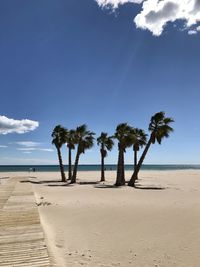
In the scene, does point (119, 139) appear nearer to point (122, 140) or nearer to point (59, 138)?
point (122, 140)

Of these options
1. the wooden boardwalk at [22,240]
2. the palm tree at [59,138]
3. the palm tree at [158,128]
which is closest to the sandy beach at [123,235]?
the wooden boardwalk at [22,240]

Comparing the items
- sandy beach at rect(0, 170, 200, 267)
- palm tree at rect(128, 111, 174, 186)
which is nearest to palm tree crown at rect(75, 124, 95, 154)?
palm tree at rect(128, 111, 174, 186)

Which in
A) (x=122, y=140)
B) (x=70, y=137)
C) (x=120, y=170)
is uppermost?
(x=70, y=137)

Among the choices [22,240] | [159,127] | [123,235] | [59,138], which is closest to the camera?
[22,240]

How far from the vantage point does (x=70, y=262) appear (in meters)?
8.30

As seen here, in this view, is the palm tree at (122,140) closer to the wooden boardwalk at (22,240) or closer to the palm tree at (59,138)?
the palm tree at (59,138)

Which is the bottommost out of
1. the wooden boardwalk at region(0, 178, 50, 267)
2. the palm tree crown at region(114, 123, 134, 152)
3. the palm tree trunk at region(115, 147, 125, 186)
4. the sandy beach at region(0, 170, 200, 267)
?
the sandy beach at region(0, 170, 200, 267)

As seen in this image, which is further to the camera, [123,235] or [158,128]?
[158,128]

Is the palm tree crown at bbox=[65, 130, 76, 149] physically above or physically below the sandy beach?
above

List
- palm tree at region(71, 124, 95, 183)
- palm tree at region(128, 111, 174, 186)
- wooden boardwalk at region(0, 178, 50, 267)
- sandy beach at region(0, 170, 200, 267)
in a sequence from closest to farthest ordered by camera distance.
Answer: wooden boardwalk at region(0, 178, 50, 267) < sandy beach at region(0, 170, 200, 267) < palm tree at region(128, 111, 174, 186) < palm tree at region(71, 124, 95, 183)

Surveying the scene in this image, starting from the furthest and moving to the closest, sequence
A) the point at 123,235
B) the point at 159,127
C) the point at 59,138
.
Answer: the point at 59,138 < the point at 159,127 < the point at 123,235

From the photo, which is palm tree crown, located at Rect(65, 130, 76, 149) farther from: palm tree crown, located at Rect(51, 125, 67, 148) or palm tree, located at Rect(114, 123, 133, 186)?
palm tree, located at Rect(114, 123, 133, 186)

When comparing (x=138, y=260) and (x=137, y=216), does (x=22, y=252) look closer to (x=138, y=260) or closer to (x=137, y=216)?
(x=138, y=260)

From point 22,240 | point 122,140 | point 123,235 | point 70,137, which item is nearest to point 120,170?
point 122,140
